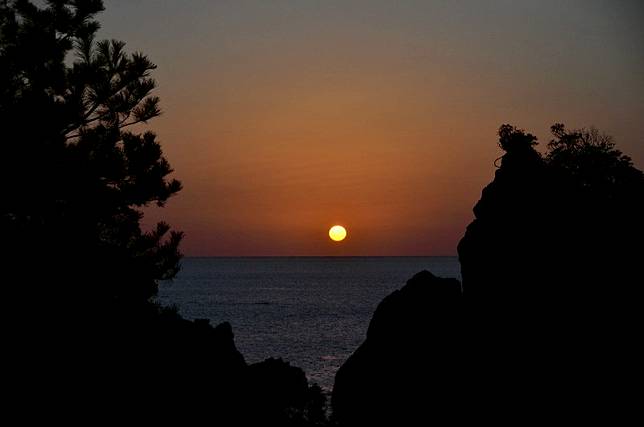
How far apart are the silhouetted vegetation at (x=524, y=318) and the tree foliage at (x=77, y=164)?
12.7 metres

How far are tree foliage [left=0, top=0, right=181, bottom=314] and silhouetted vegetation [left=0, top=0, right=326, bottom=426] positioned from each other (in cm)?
4

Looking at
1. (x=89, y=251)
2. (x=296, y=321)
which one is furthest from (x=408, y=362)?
(x=296, y=321)

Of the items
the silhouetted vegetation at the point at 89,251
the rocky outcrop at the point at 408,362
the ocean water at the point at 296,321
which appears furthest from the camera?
the ocean water at the point at 296,321

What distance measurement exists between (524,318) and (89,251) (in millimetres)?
16755

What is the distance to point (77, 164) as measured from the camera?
19781 millimetres

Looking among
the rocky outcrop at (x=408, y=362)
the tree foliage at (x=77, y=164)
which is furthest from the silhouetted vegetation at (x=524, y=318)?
the tree foliage at (x=77, y=164)

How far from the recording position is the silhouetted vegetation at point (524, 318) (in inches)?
893

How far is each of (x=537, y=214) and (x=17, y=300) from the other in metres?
20.1

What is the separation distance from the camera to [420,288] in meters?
31.2

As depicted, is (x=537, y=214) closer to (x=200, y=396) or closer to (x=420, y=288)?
(x=420, y=288)

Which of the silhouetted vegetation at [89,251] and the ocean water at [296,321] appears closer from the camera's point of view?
the silhouetted vegetation at [89,251]

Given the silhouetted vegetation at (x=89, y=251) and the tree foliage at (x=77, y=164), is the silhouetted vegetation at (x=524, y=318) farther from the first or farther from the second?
the tree foliage at (x=77, y=164)

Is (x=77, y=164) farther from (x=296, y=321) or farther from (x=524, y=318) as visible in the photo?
(x=296, y=321)

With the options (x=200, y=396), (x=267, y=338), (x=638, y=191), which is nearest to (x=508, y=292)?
(x=638, y=191)
